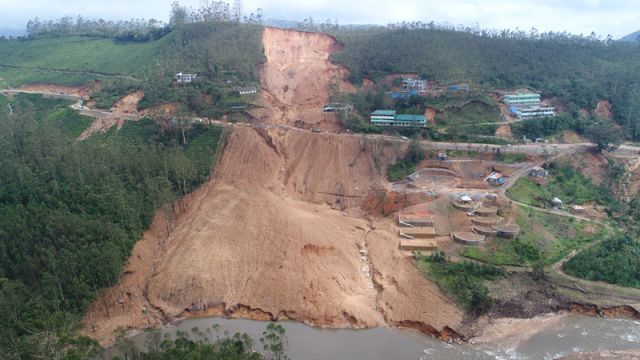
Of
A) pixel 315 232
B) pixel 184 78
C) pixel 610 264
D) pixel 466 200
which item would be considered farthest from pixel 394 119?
pixel 184 78

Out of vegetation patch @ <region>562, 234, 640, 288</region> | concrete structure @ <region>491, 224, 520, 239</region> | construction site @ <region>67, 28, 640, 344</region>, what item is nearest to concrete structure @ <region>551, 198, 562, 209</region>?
construction site @ <region>67, 28, 640, 344</region>

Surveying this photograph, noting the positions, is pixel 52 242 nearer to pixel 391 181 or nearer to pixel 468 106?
pixel 391 181

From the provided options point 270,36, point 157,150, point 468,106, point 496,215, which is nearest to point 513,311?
point 496,215

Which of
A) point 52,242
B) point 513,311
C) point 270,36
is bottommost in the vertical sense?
point 513,311

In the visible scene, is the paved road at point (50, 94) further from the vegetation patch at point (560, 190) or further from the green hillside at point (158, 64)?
the vegetation patch at point (560, 190)

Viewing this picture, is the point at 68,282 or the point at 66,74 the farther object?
the point at 66,74

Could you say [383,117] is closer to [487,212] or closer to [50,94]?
[487,212]

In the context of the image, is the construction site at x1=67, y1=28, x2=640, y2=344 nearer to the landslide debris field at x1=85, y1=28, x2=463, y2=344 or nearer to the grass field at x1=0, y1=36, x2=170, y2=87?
the landslide debris field at x1=85, y1=28, x2=463, y2=344
